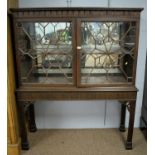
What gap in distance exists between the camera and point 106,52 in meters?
2.04

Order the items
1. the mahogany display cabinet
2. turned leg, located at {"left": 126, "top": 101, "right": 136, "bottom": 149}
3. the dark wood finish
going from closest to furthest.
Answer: the mahogany display cabinet → turned leg, located at {"left": 126, "top": 101, "right": 136, "bottom": 149} → the dark wood finish

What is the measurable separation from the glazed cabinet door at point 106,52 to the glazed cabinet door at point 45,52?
0.11 m

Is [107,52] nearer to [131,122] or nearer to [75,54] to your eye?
[75,54]

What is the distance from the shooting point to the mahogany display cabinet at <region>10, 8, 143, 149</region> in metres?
1.90

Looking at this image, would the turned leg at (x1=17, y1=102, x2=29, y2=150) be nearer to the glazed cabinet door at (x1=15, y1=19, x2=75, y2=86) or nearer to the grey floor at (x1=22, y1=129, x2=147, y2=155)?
the grey floor at (x1=22, y1=129, x2=147, y2=155)

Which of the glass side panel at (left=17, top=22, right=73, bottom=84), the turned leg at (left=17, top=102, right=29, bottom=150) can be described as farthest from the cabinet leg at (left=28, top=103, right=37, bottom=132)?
the glass side panel at (left=17, top=22, right=73, bottom=84)

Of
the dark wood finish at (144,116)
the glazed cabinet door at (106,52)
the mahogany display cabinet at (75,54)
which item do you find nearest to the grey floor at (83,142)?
the dark wood finish at (144,116)

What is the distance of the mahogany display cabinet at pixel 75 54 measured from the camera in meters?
1.90

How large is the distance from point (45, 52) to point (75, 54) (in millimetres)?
313

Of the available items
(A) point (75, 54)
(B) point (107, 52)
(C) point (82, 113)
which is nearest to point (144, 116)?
(C) point (82, 113)

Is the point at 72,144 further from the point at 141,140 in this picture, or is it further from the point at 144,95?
the point at 144,95

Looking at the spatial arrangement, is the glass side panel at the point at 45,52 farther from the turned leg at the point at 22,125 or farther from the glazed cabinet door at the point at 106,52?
the turned leg at the point at 22,125
